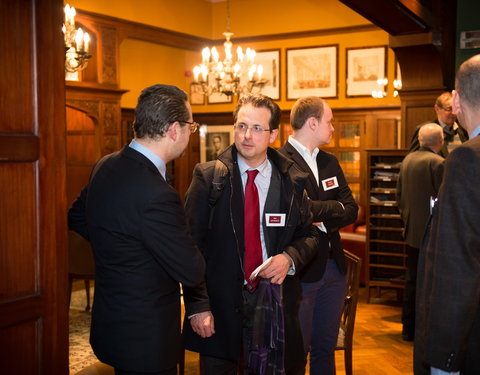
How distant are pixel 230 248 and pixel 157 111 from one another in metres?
0.76

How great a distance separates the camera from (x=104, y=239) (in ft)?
6.70

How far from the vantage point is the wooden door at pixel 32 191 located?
6.54 ft

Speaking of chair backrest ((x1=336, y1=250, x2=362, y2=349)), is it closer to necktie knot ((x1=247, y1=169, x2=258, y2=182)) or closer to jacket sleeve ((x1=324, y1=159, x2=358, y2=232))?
jacket sleeve ((x1=324, y1=159, x2=358, y2=232))

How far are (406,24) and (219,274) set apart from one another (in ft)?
14.9

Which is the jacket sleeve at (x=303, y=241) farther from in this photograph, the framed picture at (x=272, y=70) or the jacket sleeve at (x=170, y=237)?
the framed picture at (x=272, y=70)

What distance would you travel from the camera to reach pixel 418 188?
5.51 meters

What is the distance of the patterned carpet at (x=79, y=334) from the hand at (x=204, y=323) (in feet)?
8.58

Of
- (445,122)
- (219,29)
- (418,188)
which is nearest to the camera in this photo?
(418,188)

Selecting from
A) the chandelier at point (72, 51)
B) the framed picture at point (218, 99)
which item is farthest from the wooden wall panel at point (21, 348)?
the framed picture at point (218, 99)

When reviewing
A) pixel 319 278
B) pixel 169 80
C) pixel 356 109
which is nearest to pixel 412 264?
pixel 319 278

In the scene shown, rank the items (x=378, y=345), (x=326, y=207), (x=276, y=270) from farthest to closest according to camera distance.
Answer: (x=378, y=345), (x=326, y=207), (x=276, y=270)

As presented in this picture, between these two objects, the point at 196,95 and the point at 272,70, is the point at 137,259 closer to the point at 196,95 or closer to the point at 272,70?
the point at 272,70

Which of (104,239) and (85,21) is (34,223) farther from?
(85,21)

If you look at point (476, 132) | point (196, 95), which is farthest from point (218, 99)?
point (476, 132)
